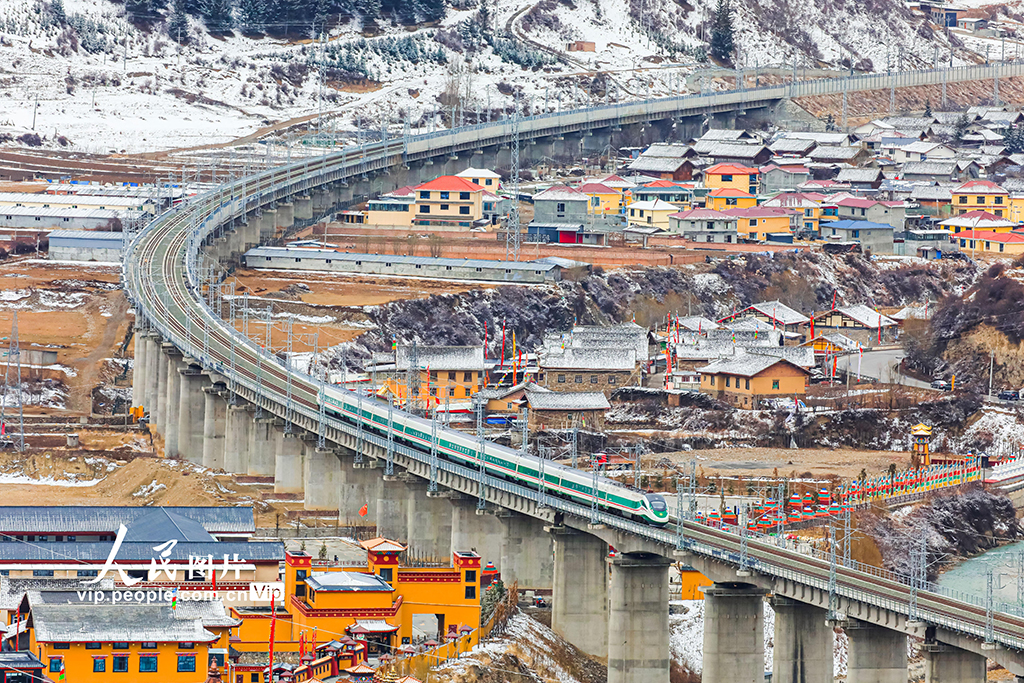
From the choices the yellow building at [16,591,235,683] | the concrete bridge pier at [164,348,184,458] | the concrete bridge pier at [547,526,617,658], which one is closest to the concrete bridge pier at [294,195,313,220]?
the concrete bridge pier at [164,348,184,458]

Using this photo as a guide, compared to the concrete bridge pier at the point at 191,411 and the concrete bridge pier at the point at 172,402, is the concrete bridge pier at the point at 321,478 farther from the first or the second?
the concrete bridge pier at the point at 172,402

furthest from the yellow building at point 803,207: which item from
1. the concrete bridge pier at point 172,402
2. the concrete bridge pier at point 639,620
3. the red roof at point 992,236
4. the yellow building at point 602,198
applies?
the concrete bridge pier at point 639,620

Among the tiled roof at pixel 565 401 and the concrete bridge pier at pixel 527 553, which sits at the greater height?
the tiled roof at pixel 565 401

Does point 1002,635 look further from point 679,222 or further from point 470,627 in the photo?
point 679,222

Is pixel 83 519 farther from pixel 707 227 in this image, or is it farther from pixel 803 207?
pixel 803 207

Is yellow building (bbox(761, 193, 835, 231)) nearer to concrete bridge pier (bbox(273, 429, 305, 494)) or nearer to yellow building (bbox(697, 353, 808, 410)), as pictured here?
yellow building (bbox(697, 353, 808, 410))
